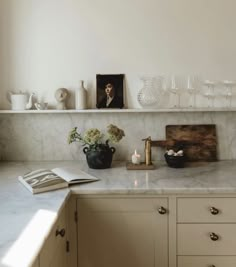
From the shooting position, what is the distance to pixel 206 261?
7.13 ft

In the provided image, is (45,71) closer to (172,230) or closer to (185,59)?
(185,59)

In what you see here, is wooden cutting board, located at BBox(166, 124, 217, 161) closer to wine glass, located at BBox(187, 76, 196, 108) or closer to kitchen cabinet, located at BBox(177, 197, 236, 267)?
wine glass, located at BBox(187, 76, 196, 108)

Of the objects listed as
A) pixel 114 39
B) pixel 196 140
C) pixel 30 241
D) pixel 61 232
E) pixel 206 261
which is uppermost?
pixel 114 39

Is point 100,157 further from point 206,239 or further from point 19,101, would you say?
point 206,239

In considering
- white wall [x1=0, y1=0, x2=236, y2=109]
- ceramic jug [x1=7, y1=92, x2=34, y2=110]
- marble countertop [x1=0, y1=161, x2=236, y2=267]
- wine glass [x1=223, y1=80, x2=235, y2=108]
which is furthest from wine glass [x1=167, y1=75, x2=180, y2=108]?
ceramic jug [x1=7, y1=92, x2=34, y2=110]

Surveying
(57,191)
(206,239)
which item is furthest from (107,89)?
(206,239)

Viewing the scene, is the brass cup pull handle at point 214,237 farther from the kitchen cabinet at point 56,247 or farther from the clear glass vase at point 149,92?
the clear glass vase at point 149,92

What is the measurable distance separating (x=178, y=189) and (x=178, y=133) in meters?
0.77

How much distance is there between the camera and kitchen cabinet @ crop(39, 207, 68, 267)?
1.60 m

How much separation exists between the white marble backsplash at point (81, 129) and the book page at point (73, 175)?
18.7 inches

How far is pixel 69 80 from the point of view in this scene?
2.82 m

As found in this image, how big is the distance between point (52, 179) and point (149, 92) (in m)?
0.97

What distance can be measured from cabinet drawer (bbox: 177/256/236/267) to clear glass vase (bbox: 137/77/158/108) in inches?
41.8

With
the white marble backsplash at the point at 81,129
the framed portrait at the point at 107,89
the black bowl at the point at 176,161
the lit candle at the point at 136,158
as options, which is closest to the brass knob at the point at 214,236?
the black bowl at the point at 176,161
